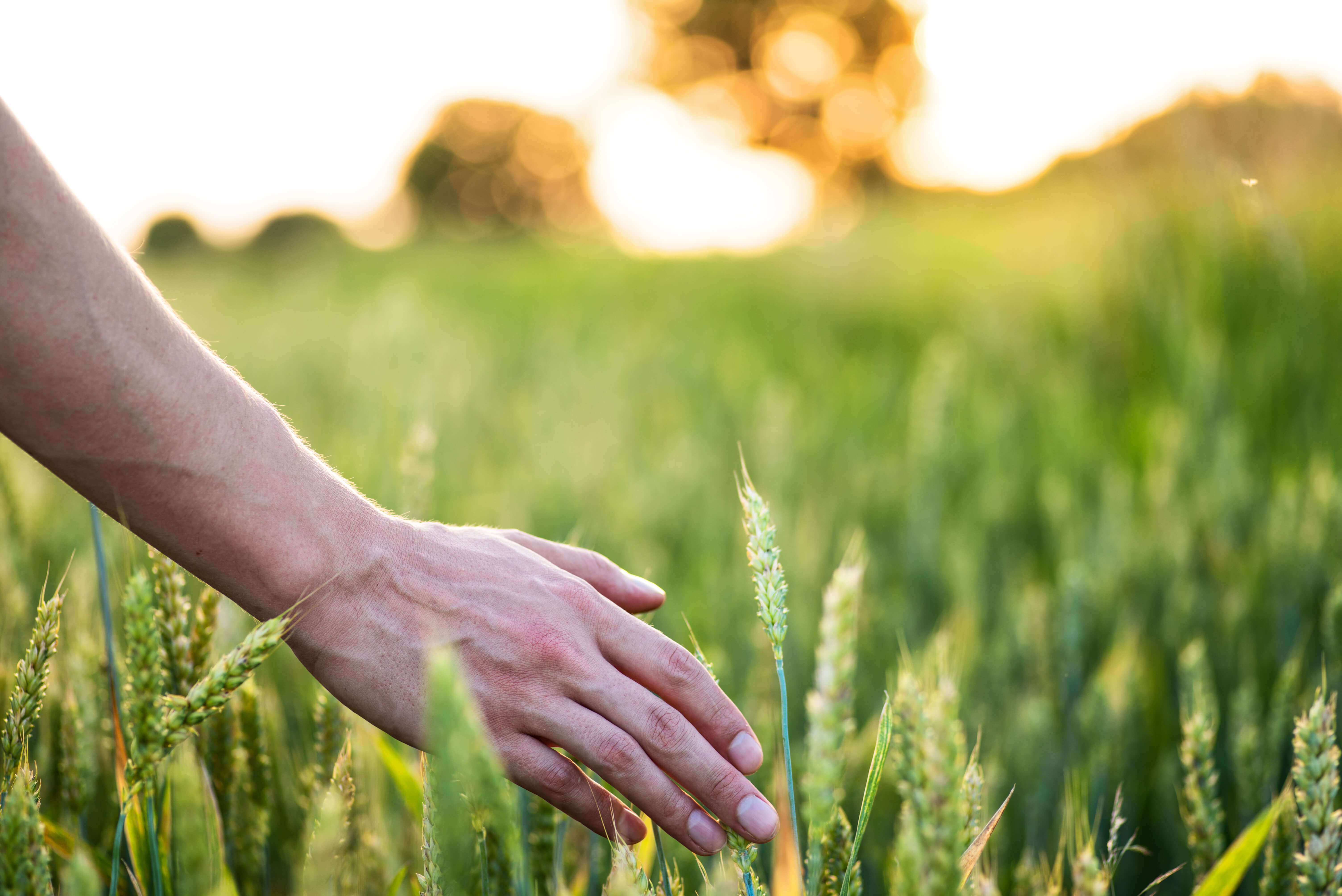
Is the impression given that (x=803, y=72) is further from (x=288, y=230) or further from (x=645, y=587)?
(x=645, y=587)

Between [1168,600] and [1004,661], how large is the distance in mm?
441

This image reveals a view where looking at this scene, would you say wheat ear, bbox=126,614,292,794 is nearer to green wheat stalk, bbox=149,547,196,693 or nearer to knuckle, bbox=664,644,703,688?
green wheat stalk, bbox=149,547,196,693

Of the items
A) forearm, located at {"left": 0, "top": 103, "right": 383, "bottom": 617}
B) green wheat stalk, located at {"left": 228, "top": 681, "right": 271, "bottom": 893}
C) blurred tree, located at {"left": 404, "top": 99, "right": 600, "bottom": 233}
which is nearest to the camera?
forearm, located at {"left": 0, "top": 103, "right": 383, "bottom": 617}

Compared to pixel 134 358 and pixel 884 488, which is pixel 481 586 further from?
→ pixel 884 488

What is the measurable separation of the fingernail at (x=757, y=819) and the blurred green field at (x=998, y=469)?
1.10 feet

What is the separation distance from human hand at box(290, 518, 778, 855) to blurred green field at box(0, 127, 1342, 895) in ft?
1.05

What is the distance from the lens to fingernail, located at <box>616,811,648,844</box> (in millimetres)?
705

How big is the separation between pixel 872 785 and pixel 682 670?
0.19m

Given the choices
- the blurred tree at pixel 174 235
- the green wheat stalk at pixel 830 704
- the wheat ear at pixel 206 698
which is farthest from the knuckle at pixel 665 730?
the blurred tree at pixel 174 235

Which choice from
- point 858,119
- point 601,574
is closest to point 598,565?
point 601,574

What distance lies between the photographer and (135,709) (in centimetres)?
53

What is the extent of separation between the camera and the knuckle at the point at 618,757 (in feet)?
2.32

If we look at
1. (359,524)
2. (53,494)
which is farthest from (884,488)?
(53,494)

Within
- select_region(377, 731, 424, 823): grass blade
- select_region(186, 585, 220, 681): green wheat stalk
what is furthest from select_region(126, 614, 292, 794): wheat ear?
select_region(377, 731, 424, 823): grass blade
